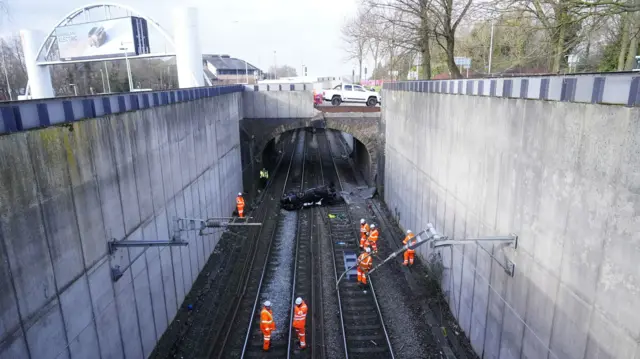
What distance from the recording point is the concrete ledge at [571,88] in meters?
4.93

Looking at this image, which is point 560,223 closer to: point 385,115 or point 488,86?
point 488,86

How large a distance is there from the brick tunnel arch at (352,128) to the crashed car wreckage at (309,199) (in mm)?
3564

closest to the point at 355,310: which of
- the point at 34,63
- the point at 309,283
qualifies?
the point at 309,283

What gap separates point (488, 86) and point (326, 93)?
81.1 ft

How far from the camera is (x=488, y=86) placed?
867cm

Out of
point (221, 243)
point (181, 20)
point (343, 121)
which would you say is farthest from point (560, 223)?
point (181, 20)

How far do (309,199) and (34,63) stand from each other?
2698 cm

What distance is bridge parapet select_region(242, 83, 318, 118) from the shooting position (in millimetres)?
22908

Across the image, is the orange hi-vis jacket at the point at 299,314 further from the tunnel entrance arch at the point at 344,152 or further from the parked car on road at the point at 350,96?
the parked car on road at the point at 350,96

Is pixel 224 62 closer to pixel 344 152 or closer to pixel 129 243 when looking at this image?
pixel 344 152

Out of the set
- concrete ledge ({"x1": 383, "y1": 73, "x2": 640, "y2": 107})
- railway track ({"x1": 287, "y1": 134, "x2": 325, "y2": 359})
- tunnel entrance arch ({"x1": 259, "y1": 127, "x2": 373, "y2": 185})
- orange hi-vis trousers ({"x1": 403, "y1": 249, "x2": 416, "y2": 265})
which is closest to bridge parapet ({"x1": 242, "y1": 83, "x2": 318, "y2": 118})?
tunnel entrance arch ({"x1": 259, "y1": 127, "x2": 373, "y2": 185})

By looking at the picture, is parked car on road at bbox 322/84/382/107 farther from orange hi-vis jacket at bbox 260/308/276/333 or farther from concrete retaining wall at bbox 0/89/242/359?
orange hi-vis jacket at bbox 260/308/276/333

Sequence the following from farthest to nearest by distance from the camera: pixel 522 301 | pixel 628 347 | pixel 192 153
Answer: pixel 192 153, pixel 522 301, pixel 628 347

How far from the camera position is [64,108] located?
6.42 meters
